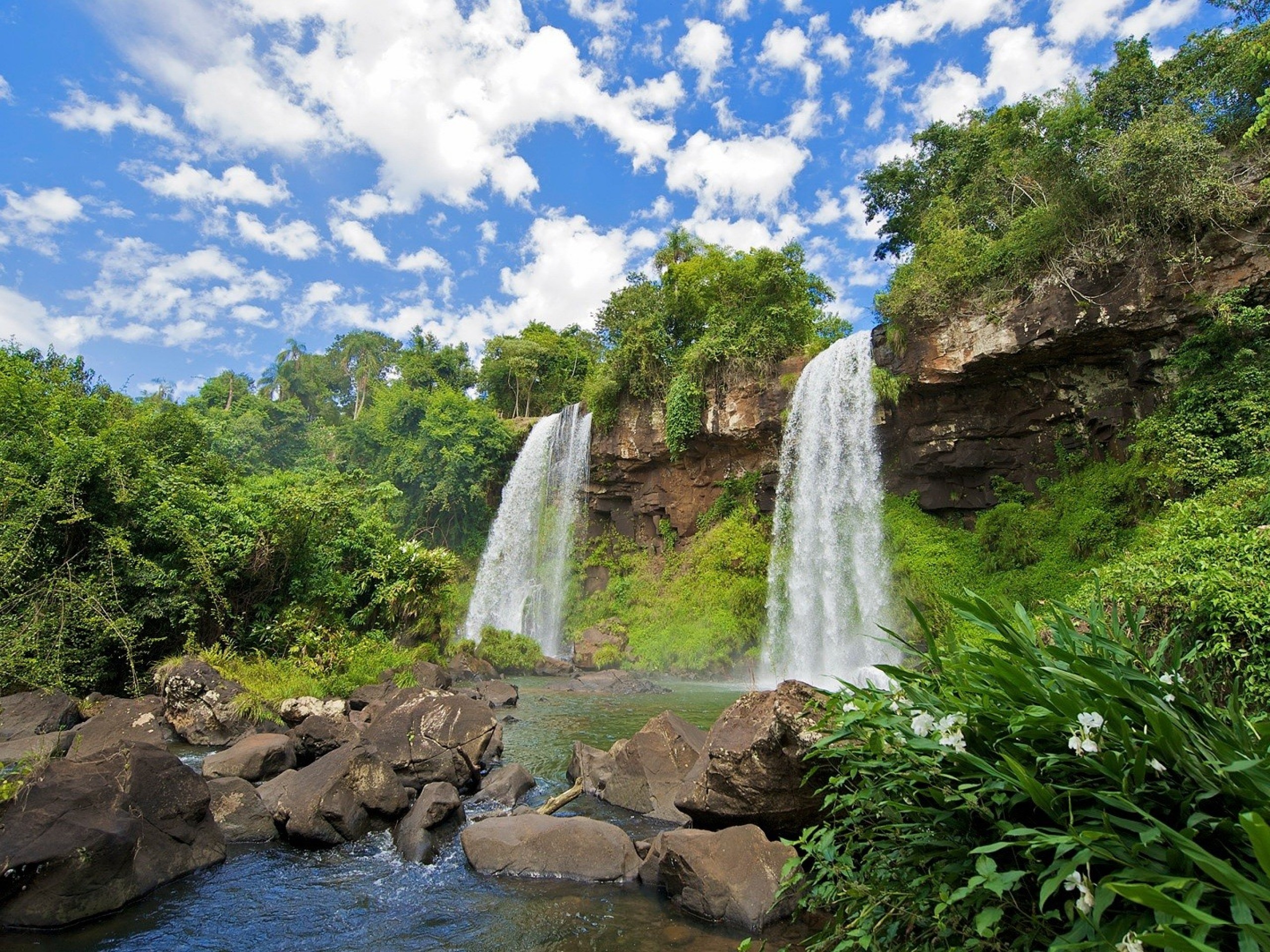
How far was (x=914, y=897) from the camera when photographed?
1.96 metres

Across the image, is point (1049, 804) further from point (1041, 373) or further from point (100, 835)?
point (1041, 373)

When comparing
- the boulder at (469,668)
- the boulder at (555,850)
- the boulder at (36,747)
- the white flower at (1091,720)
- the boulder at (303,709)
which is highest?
the white flower at (1091,720)

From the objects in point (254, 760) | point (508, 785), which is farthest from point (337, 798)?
point (254, 760)

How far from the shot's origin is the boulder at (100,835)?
14.5ft

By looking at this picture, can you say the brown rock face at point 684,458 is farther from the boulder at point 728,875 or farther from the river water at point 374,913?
the boulder at point 728,875

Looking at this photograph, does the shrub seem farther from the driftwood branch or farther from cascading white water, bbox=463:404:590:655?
the driftwood branch

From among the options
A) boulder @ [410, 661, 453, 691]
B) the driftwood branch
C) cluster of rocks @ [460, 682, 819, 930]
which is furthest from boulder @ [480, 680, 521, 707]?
cluster of rocks @ [460, 682, 819, 930]

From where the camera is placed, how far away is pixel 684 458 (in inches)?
934

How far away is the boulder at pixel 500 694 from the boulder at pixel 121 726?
18.2 ft

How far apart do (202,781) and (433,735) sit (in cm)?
270

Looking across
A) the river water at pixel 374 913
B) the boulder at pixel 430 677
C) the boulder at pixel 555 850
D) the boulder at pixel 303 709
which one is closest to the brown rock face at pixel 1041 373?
the boulder at pixel 430 677

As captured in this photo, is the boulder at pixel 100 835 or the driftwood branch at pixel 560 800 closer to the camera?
the boulder at pixel 100 835

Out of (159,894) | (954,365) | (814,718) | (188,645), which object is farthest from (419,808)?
(954,365)

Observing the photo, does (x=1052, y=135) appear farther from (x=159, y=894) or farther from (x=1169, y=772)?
(x=159, y=894)
